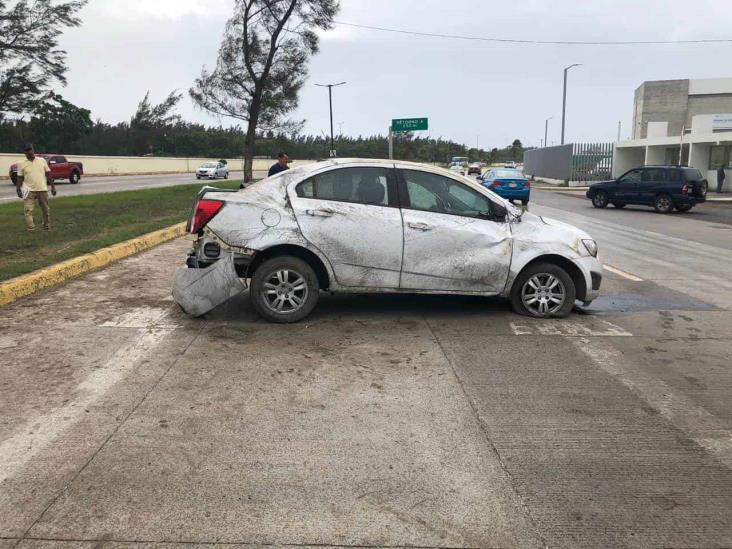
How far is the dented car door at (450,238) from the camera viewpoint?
661 cm

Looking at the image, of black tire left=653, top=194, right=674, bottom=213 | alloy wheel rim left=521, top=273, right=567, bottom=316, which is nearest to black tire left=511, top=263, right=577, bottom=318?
alloy wheel rim left=521, top=273, right=567, bottom=316

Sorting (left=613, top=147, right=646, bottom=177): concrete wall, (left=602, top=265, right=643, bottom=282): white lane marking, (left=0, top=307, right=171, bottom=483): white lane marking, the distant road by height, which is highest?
(left=613, top=147, right=646, bottom=177): concrete wall

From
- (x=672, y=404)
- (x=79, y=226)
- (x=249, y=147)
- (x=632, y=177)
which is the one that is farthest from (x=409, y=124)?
(x=672, y=404)

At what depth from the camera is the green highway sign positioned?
3588 cm

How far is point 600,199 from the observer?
25562mm

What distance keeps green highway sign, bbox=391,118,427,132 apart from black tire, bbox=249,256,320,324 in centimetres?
3027

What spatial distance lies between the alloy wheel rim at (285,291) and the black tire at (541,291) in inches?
90.0

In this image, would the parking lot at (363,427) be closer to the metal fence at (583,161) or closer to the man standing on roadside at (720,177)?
the man standing on roadside at (720,177)

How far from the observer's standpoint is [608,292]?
8.66 meters

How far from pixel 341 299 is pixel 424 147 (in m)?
84.5

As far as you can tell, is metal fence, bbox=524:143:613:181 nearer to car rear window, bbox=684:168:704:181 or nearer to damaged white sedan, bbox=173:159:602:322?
car rear window, bbox=684:168:704:181

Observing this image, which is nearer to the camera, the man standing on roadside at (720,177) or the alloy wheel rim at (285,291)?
the alloy wheel rim at (285,291)

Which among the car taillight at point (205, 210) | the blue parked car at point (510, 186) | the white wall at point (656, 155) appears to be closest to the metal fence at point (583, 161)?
the white wall at point (656, 155)

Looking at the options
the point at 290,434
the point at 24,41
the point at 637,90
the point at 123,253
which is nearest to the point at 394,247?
the point at 290,434
